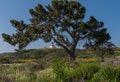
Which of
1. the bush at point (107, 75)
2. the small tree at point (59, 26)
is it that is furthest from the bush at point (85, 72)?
the small tree at point (59, 26)

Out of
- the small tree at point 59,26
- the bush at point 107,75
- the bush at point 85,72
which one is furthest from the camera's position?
the small tree at point 59,26

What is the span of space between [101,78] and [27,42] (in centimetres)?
4540

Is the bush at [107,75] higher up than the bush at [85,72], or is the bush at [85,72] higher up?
the bush at [85,72]

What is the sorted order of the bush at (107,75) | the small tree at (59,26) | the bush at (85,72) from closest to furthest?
the bush at (107,75)
the bush at (85,72)
the small tree at (59,26)

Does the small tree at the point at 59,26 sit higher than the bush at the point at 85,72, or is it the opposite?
the small tree at the point at 59,26

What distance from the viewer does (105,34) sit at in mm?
56000

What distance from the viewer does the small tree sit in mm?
56094

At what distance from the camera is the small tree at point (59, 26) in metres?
56.1

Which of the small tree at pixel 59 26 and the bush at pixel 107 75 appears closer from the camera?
the bush at pixel 107 75

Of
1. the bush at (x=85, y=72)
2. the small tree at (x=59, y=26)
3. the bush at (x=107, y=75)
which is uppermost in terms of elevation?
the small tree at (x=59, y=26)

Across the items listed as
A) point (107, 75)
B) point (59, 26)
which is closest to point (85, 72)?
point (107, 75)

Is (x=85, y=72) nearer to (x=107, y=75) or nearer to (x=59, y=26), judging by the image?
(x=107, y=75)

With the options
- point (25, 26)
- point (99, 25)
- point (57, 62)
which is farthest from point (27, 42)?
point (57, 62)

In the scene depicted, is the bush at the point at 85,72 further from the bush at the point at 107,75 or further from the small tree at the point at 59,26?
the small tree at the point at 59,26
